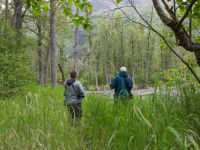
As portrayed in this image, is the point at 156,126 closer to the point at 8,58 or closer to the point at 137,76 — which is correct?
the point at 8,58

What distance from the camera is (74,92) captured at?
8.55 metres

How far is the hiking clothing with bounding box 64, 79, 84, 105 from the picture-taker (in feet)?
27.9

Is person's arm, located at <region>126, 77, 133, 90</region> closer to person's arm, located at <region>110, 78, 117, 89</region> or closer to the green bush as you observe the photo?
person's arm, located at <region>110, 78, 117, 89</region>

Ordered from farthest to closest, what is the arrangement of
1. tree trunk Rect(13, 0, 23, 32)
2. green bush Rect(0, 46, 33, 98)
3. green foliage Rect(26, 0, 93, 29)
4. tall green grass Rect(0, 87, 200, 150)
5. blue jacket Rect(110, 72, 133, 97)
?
tree trunk Rect(13, 0, 23, 32) → green bush Rect(0, 46, 33, 98) → blue jacket Rect(110, 72, 133, 97) → green foliage Rect(26, 0, 93, 29) → tall green grass Rect(0, 87, 200, 150)

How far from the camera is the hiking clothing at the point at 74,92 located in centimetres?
850

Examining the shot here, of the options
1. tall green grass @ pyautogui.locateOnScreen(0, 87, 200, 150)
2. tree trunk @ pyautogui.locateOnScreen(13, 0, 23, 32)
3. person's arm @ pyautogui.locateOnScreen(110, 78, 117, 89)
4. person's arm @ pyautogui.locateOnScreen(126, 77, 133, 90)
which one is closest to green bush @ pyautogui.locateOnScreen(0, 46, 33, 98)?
person's arm @ pyautogui.locateOnScreen(110, 78, 117, 89)

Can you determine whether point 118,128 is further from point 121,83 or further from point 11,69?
point 11,69

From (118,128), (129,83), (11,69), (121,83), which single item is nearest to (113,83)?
(121,83)

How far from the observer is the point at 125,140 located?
3.50 m

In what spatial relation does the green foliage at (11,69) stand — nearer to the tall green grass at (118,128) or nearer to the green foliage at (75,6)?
the tall green grass at (118,128)

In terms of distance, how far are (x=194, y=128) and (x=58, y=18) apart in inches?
1107

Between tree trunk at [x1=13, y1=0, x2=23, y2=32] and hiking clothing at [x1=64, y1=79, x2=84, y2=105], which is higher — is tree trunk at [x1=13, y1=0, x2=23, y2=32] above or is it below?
above

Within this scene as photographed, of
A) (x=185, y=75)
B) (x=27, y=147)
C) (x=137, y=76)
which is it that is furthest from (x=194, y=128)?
(x=137, y=76)

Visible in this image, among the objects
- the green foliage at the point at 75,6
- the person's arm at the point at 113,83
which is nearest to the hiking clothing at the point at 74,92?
the person's arm at the point at 113,83
